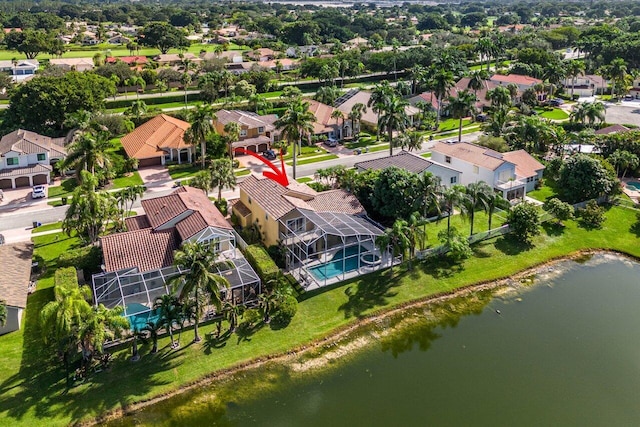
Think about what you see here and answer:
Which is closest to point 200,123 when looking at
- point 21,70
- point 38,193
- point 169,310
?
point 38,193

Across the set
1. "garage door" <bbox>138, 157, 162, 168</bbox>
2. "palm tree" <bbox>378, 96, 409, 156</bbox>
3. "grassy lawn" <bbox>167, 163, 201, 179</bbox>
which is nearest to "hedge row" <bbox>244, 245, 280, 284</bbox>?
"grassy lawn" <bbox>167, 163, 201, 179</bbox>

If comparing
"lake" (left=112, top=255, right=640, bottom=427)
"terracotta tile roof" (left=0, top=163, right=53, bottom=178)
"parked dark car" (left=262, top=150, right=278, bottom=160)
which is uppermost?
"terracotta tile roof" (left=0, top=163, right=53, bottom=178)

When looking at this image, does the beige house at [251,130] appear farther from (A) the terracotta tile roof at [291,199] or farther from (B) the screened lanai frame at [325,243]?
(B) the screened lanai frame at [325,243]

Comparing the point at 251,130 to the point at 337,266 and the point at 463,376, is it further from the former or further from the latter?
the point at 463,376

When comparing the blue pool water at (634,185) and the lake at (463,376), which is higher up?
the blue pool water at (634,185)

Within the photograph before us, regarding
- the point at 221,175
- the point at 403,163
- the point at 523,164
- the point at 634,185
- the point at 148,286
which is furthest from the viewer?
the point at 634,185

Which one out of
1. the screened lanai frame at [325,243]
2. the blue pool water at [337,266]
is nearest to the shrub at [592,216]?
the screened lanai frame at [325,243]

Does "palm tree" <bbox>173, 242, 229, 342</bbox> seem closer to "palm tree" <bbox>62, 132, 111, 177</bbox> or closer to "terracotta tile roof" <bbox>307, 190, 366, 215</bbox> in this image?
"terracotta tile roof" <bbox>307, 190, 366, 215</bbox>
